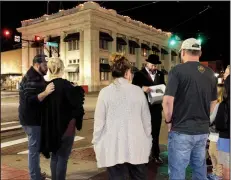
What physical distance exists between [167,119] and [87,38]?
36296 mm

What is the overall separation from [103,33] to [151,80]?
3545 centimetres

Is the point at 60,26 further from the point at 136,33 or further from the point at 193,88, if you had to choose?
the point at 193,88

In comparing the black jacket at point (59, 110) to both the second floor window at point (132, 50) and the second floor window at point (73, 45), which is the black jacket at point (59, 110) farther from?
the second floor window at point (132, 50)

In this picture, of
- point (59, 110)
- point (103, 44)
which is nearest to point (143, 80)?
point (59, 110)

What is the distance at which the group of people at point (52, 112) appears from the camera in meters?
3.80

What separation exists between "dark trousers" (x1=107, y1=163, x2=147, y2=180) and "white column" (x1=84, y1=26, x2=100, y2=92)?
35.7 metres

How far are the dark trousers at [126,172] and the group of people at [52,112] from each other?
993 millimetres

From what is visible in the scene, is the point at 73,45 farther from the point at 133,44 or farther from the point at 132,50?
the point at 132,50

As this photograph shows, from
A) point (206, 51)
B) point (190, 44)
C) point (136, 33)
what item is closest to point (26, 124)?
point (190, 44)

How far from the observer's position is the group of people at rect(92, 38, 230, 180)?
3.06 m

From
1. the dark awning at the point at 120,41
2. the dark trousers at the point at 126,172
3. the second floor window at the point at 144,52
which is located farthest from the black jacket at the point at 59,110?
the second floor window at the point at 144,52

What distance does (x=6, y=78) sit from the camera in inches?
2039

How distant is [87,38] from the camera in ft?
127

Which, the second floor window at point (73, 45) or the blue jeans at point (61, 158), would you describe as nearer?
the blue jeans at point (61, 158)
